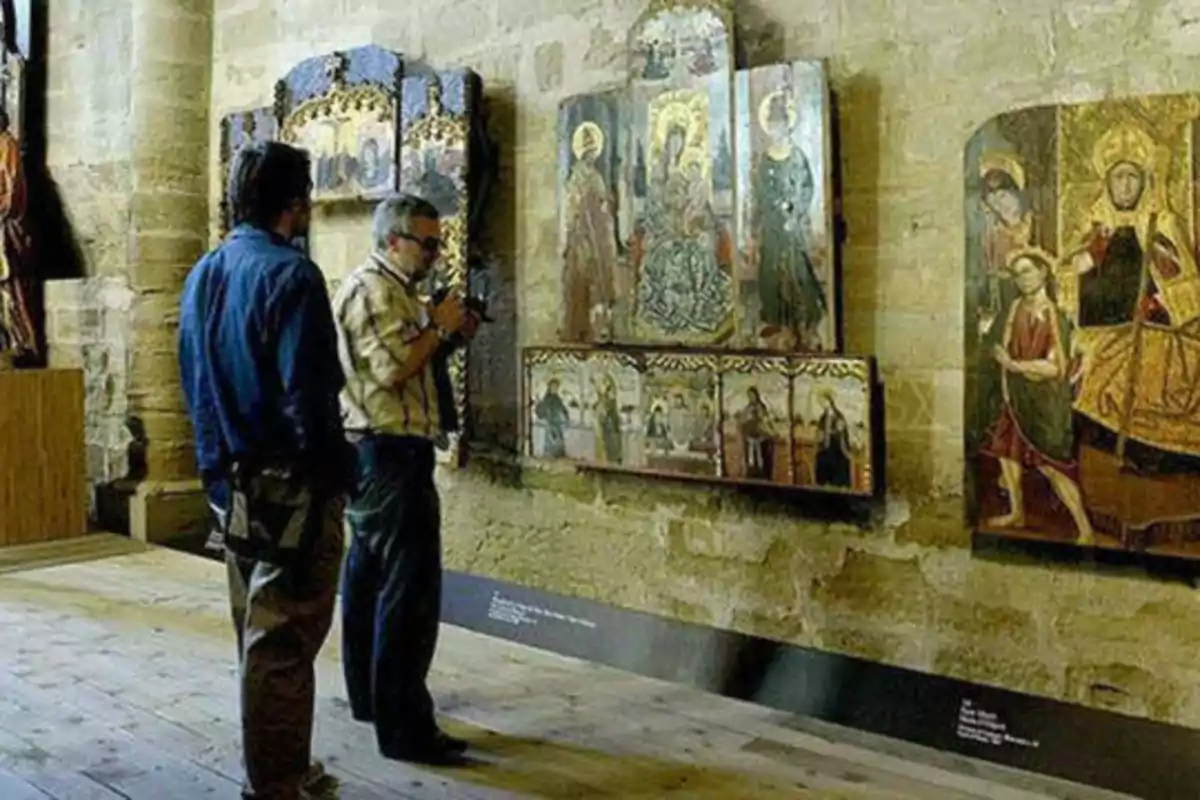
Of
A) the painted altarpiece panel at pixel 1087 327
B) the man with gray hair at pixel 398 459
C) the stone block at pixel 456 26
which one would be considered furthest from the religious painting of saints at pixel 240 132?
the painted altarpiece panel at pixel 1087 327

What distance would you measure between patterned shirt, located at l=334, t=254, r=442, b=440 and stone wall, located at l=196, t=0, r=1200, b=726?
1.20m

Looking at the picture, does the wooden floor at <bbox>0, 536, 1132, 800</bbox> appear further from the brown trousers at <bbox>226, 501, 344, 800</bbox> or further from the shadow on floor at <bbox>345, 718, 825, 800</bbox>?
the brown trousers at <bbox>226, 501, 344, 800</bbox>

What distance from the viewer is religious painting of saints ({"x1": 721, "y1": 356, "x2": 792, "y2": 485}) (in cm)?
405

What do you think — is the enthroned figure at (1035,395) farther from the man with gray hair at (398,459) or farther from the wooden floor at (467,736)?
the man with gray hair at (398,459)

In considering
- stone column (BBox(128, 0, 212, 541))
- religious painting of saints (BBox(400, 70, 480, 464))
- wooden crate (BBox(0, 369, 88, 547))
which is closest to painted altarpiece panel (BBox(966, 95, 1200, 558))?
religious painting of saints (BBox(400, 70, 480, 464))

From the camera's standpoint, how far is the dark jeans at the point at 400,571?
3494 mm

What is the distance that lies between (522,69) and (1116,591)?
2745mm

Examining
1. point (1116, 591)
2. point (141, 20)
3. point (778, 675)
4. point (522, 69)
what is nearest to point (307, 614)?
point (778, 675)

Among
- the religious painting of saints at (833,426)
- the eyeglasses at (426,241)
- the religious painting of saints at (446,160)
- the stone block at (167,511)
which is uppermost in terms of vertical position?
the religious painting of saints at (446,160)

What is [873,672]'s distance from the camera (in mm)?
3932

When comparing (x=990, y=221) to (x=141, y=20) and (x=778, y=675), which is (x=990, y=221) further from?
(x=141, y=20)

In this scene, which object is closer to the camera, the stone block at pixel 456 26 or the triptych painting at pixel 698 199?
the triptych painting at pixel 698 199

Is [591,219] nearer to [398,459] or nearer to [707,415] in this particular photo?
[707,415]

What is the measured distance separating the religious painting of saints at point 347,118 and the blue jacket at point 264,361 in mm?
2340
